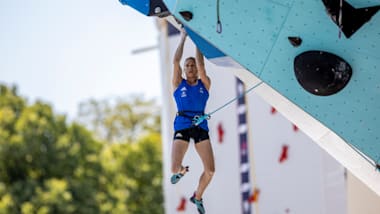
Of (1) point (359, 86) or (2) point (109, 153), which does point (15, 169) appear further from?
(1) point (359, 86)

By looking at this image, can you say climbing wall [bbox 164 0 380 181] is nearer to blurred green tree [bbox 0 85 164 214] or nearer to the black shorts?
the black shorts

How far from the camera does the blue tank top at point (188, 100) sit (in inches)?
328

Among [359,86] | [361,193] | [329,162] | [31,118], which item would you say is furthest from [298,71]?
[31,118]

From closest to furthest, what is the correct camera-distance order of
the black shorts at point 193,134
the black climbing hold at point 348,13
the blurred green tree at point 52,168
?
the black climbing hold at point 348,13 → the black shorts at point 193,134 → the blurred green tree at point 52,168

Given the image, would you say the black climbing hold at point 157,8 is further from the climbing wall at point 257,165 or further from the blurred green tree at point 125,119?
the blurred green tree at point 125,119

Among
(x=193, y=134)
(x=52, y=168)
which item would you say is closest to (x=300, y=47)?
(x=193, y=134)

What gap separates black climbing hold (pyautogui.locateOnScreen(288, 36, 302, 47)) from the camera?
24.7ft

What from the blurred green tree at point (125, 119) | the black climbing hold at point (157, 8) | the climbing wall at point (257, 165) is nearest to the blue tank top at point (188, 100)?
the black climbing hold at point (157, 8)

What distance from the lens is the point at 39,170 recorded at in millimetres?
26359

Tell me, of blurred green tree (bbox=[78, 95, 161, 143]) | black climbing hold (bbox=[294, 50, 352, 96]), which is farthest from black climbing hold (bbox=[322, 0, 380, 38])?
blurred green tree (bbox=[78, 95, 161, 143])

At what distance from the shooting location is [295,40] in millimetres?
7547

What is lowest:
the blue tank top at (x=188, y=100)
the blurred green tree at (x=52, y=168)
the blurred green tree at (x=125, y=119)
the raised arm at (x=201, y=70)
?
the blurred green tree at (x=125, y=119)

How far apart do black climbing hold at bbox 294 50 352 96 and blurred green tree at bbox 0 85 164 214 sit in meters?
18.1

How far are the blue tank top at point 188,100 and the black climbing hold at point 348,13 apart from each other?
1794 millimetres
